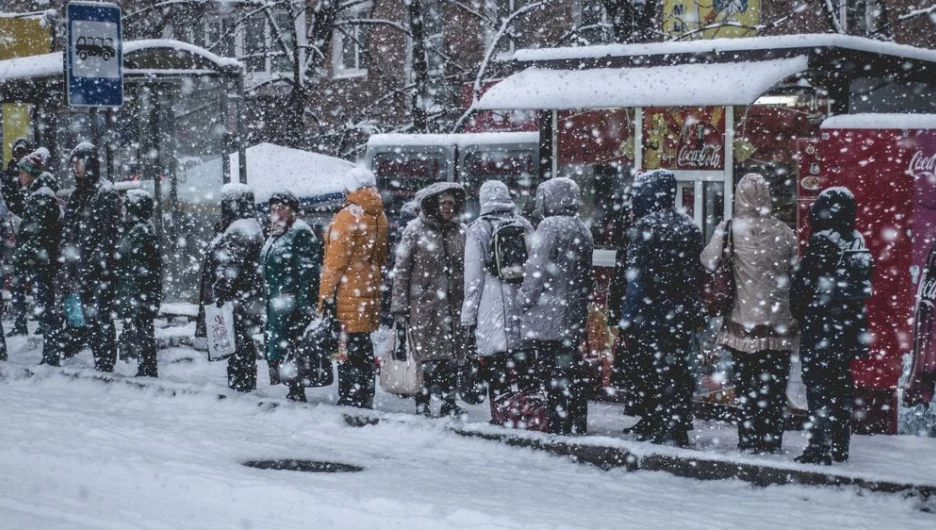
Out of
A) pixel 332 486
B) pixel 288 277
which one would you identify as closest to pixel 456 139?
pixel 288 277

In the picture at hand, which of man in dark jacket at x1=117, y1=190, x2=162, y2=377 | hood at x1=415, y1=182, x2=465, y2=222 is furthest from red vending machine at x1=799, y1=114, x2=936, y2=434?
man in dark jacket at x1=117, y1=190, x2=162, y2=377

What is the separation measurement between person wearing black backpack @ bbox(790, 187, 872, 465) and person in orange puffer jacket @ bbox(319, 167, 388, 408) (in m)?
3.30

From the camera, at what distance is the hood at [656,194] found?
8086 mm

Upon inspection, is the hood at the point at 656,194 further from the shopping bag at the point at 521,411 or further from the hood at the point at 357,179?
the hood at the point at 357,179

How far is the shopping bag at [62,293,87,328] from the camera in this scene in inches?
434

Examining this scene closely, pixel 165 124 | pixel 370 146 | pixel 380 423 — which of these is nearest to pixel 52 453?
pixel 380 423

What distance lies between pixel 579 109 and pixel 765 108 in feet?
6.34

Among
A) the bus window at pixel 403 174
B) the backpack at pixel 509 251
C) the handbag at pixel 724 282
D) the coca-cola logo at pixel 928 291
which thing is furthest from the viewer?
the bus window at pixel 403 174

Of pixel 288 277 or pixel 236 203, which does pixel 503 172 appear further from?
pixel 288 277

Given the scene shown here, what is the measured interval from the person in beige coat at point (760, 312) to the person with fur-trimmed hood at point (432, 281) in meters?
2.03

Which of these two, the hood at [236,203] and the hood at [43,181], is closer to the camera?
the hood at [236,203]

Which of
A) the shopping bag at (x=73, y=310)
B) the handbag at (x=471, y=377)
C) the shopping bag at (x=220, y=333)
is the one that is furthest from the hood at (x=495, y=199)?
the shopping bag at (x=73, y=310)

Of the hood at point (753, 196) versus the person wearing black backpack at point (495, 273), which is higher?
the hood at point (753, 196)

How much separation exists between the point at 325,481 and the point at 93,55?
18.1 feet
